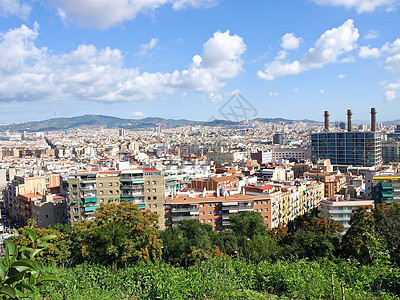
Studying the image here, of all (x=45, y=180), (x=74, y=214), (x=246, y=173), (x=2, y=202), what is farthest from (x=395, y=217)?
(x=2, y=202)

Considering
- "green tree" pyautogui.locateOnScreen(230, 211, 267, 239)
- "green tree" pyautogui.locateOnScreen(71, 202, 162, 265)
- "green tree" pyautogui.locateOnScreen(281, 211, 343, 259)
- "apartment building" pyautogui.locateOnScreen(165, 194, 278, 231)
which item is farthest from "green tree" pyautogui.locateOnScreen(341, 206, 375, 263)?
"apartment building" pyautogui.locateOnScreen(165, 194, 278, 231)

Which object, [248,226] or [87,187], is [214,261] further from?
[87,187]

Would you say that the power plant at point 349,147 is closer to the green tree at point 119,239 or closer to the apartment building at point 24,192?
the apartment building at point 24,192

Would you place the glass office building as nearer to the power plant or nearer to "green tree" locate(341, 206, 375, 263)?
the power plant

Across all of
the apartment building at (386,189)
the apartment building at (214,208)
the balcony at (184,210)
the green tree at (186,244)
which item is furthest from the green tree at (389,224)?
the balcony at (184,210)

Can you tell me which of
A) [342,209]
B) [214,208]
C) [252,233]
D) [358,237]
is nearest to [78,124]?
[214,208]

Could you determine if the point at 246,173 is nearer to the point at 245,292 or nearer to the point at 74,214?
the point at 74,214
